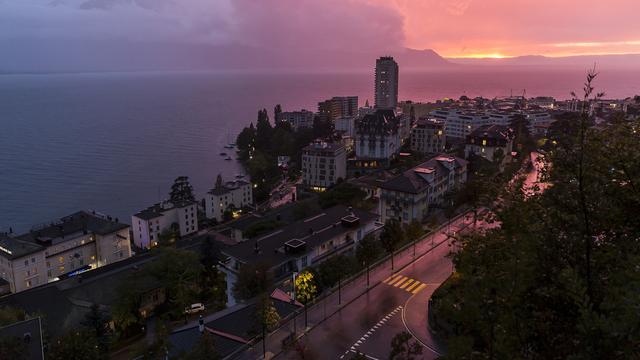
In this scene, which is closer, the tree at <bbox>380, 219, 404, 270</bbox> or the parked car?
the tree at <bbox>380, 219, 404, 270</bbox>

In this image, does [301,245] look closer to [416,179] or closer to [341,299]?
[341,299]

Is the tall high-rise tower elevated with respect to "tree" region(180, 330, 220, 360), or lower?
elevated

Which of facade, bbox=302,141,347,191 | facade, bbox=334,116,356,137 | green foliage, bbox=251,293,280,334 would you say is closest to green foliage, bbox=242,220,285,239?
green foliage, bbox=251,293,280,334

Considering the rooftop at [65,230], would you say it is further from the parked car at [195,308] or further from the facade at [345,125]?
the facade at [345,125]

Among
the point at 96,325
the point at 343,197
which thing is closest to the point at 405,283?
the point at 96,325

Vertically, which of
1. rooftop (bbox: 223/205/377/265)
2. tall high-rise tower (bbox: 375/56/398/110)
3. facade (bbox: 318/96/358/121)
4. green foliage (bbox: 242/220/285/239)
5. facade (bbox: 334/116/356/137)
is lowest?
green foliage (bbox: 242/220/285/239)

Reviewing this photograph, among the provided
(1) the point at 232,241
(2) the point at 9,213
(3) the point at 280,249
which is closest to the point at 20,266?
(1) the point at 232,241

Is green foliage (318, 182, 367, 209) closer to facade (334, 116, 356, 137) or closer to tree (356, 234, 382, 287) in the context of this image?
tree (356, 234, 382, 287)
